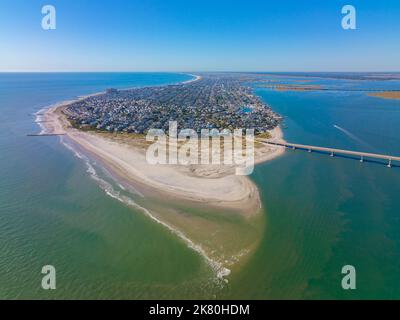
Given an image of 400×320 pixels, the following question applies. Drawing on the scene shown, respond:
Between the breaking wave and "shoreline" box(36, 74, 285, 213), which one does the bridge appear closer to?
"shoreline" box(36, 74, 285, 213)

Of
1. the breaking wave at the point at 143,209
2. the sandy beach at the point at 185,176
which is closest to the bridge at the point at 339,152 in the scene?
the sandy beach at the point at 185,176

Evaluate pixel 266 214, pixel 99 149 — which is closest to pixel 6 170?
pixel 99 149

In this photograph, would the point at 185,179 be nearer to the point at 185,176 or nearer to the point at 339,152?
the point at 185,176

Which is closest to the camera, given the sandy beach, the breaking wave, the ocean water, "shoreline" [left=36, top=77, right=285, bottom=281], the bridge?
the ocean water

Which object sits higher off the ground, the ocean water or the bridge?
the bridge

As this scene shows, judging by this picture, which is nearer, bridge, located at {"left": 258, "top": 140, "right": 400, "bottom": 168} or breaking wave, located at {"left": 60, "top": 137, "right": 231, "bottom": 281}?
breaking wave, located at {"left": 60, "top": 137, "right": 231, "bottom": 281}

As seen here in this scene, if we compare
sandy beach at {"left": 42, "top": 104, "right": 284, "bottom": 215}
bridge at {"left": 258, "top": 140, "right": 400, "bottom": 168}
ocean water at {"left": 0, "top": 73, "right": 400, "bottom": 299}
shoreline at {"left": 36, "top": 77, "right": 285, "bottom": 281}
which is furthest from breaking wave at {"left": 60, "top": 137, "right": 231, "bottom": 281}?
bridge at {"left": 258, "top": 140, "right": 400, "bottom": 168}

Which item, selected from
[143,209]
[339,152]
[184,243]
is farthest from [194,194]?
[339,152]

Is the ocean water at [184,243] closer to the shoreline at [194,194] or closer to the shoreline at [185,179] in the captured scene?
the shoreline at [194,194]

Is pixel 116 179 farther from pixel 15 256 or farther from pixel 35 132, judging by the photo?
pixel 35 132
